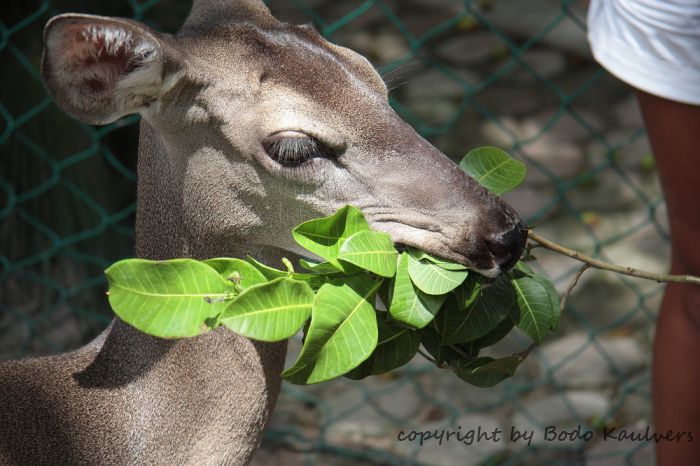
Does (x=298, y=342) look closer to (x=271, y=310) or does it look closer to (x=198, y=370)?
(x=198, y=370)

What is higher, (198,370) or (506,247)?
(506,247)

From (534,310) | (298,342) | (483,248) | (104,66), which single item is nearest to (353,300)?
(483,248)

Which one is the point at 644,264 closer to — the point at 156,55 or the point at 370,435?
the point at 370,435

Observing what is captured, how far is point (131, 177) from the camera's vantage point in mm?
3164

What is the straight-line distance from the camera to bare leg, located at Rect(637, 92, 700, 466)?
2037 millimetres

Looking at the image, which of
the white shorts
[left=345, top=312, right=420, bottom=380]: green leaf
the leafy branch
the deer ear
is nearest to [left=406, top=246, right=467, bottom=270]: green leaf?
the leafy branch

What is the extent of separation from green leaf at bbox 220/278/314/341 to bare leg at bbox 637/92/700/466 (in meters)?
1.00

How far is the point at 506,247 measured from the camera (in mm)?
1477

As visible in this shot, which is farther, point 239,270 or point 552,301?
point 552,301

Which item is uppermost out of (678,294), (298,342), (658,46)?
(658,46)

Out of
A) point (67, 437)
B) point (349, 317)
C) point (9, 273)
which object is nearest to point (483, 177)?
point (349, 317)

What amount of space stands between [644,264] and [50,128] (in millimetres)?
2109

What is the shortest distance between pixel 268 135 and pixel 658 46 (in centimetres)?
92

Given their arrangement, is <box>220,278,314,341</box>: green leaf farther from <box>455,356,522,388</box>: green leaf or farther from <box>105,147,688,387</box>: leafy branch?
<box>455,356,522,388</box>: green leaf
